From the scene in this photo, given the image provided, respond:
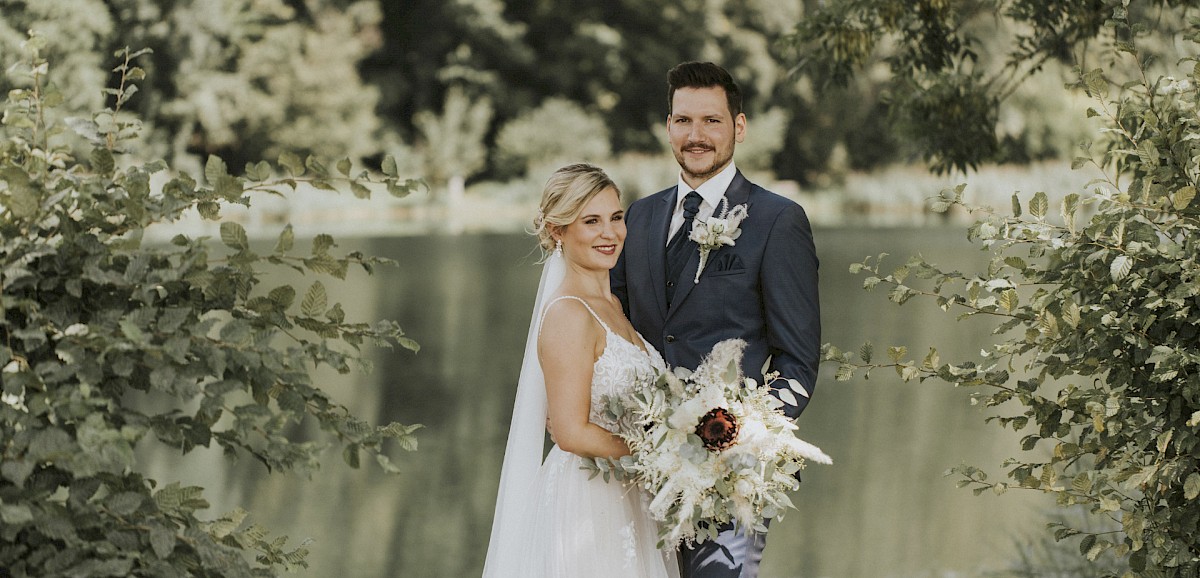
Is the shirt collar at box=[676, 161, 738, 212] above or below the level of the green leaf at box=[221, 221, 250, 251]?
above

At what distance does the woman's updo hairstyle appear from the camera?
10.5 feet

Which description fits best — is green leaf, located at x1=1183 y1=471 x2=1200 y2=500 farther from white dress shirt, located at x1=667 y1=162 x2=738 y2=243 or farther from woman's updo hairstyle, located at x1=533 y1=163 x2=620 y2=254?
woman's updo hairstyle, located at x1=533 y1=163 x2=620 y2=254

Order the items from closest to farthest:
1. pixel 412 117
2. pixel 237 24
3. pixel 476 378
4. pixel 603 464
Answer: pixel 603 464, pixel 476 378, pixel 237 24, pixel 412 117

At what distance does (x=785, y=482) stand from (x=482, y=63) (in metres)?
44.2

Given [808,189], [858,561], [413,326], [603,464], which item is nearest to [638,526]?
[603,464]

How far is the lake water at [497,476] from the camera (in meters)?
8.85

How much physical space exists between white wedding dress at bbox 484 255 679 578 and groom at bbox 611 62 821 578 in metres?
0.14

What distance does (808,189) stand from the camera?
49094 mm

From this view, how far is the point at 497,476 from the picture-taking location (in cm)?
1155

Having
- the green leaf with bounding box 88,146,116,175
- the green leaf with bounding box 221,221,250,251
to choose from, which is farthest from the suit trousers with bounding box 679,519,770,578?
the green leaf with bounding box 88,146,116,175

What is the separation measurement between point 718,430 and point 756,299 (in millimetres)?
687

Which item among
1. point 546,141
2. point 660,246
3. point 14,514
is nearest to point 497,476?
point 660,246

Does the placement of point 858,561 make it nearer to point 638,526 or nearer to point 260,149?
point 638,526

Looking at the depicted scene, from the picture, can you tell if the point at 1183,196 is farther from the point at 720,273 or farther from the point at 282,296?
the point at 282,296
